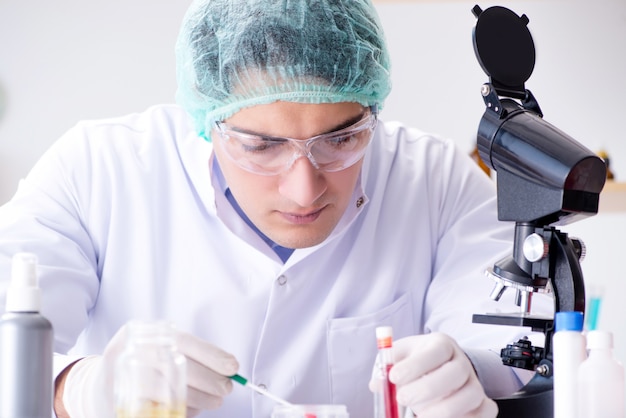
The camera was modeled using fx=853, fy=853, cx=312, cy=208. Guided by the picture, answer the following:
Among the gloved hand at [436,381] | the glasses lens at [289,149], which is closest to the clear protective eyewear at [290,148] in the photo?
the glasses lens at [289,149]

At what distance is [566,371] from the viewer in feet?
3.98

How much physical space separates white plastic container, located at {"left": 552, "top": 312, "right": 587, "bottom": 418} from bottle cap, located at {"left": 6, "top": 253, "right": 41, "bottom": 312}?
0.73 metres

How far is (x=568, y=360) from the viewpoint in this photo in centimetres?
121

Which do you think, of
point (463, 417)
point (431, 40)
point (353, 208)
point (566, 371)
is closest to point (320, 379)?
point (353, 208)

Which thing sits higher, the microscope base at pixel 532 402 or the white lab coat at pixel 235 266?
the white lab coat at pixel 235 266

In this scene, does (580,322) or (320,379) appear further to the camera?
(320,379)

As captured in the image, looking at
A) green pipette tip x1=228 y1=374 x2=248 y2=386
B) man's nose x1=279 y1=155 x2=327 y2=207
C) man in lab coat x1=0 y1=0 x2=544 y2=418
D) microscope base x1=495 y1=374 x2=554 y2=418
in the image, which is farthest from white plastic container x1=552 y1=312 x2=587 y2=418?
man's nose x1=279 y1=155 x2=327 y2=207

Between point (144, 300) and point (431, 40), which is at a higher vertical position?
point (431, 40)

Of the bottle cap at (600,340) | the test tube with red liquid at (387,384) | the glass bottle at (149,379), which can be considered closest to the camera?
the glass bottle at (149,379)

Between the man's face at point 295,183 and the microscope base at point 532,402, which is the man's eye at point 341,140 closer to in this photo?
the man's face at point 295,183

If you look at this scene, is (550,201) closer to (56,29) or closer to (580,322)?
(580,322)

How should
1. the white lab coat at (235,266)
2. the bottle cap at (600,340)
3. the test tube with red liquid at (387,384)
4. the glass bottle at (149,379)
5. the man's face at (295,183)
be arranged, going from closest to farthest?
the glass bottle at (149,379)
the bottle cap at (600,340)
the test tube with red liquid at (387,384)
the man's face at (295,183)
the white lab coat at (235,266)

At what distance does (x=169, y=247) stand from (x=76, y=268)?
0.21 meters

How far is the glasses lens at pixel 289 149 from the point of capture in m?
1.62
